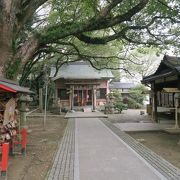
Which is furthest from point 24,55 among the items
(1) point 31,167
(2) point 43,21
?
(2) point 43,21

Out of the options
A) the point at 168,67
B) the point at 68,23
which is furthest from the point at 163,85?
the point at 68,23

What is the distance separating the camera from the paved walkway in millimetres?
5734

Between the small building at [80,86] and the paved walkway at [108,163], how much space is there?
62.3 ft

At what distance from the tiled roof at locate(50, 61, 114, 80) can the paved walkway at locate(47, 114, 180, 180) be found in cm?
1949

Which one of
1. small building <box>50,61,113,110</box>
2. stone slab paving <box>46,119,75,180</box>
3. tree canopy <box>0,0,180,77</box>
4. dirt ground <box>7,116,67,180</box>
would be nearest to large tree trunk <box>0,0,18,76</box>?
tree canopy <box>0,0,180,77</box>

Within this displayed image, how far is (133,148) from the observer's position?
873 centimetres

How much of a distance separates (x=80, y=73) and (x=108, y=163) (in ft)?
81.1

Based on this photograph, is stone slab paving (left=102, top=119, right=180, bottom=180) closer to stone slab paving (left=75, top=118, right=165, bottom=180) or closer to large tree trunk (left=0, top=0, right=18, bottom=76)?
stone slab paving (left=75, top=118, right=165, bottom=180)

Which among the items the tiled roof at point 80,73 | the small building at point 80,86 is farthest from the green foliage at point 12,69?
the tiled roof at point 80,73

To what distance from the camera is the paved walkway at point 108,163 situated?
226 inches

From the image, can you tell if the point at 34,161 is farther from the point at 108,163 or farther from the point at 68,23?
the point at 68,23

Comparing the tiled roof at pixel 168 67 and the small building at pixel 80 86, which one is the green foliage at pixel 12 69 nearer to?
the tiled roof at pixel 168 67

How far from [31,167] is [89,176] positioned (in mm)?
1787

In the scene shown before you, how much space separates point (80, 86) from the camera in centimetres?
2925
